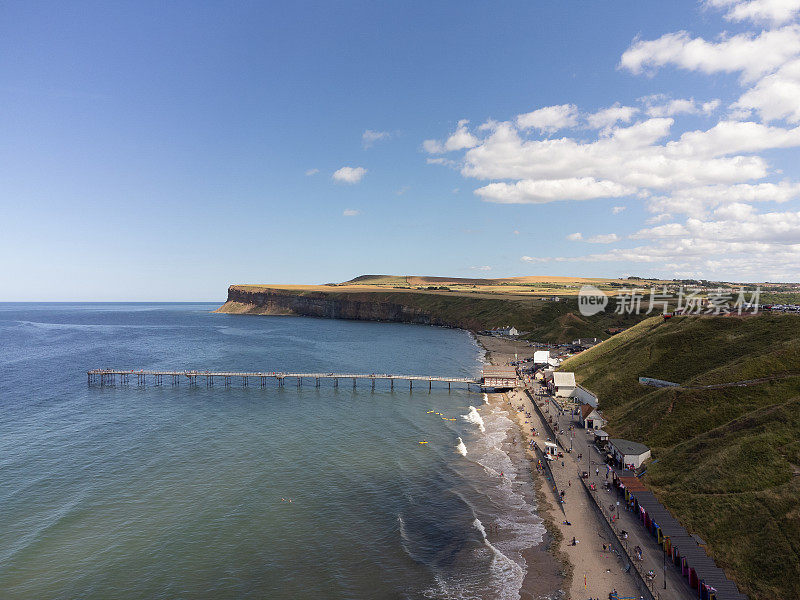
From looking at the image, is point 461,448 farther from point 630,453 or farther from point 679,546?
point 679,546

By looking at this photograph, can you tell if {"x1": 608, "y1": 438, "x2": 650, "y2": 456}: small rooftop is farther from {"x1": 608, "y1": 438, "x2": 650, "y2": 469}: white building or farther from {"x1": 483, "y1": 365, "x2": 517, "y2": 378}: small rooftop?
{"x1": 483, "y1": 365, "x2": 517, "y2": 378}: small rooftop

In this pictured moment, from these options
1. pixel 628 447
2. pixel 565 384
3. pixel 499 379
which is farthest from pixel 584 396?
pixel 499 379

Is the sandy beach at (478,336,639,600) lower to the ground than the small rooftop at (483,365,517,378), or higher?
lower

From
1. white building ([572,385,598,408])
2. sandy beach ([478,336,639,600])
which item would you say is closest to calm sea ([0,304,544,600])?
sandy beach ([478,336,639,600])

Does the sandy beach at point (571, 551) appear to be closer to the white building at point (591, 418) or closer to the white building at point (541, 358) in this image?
the white building at point (591, 418)

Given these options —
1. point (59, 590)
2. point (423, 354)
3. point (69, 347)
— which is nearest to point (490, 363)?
point (423, 354)
